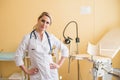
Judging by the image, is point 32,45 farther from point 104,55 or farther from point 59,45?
point 104,55

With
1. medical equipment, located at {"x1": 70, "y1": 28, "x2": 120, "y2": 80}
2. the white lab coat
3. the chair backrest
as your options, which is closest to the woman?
the white lab coat

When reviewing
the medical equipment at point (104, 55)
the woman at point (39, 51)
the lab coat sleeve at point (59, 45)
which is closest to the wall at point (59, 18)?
the medical equipment at point (104, 55)

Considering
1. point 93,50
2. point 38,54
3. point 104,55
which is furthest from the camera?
point 93,50

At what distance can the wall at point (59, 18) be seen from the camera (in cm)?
376

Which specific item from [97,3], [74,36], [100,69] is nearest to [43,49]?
[100,69]

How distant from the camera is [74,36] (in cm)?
381

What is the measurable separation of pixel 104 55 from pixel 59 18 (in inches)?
46.0

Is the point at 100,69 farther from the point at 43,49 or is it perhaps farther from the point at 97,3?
the point at 97,3

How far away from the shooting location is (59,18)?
12.4 ft

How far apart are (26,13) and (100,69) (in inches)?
70.4

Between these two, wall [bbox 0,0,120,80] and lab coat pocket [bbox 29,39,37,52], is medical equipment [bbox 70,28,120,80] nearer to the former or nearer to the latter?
wall [bbox 0,0,120,80]

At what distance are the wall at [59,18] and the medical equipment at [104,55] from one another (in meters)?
0.39

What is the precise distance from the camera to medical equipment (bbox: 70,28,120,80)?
2.78 meters

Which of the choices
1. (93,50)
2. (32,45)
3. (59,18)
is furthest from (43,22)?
(59,18)
